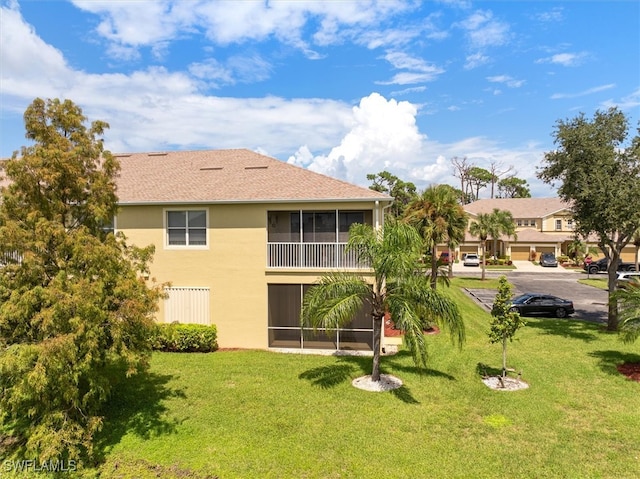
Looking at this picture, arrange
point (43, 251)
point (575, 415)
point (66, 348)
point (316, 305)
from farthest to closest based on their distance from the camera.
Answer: point (316, 305)
point (575, 415)
point (43, 251)
point (66, 348)

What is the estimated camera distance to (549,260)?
166ft

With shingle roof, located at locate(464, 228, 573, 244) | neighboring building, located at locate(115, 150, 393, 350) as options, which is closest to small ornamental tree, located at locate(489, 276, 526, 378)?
neighboring building, located at locate(115, 150, 393, 350)

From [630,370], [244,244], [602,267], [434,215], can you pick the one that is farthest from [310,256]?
[602,267]

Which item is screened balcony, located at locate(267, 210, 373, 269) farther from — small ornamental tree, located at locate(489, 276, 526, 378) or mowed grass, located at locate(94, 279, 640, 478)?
small ornamental tree, located at locate(489, 276, 526, 378)

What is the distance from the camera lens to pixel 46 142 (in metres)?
9.42

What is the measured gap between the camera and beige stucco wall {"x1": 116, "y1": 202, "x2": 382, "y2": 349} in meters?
16.3

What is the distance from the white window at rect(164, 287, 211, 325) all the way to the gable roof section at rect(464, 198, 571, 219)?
161ft

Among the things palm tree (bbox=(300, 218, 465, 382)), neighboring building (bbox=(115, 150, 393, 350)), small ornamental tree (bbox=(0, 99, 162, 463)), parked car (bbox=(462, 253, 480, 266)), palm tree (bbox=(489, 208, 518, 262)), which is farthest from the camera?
parked car (bbox=(462, 253, 480, 266))

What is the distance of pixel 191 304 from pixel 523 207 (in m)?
58.5

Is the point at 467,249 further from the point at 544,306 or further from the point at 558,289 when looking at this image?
A: the point at 544,306

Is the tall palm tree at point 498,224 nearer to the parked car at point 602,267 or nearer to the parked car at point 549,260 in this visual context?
the parked car at point 602,267

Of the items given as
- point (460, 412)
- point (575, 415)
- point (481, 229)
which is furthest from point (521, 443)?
point (481, 229)

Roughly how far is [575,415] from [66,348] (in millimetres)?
12050

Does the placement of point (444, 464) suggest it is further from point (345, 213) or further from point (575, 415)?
point (345, 213)
